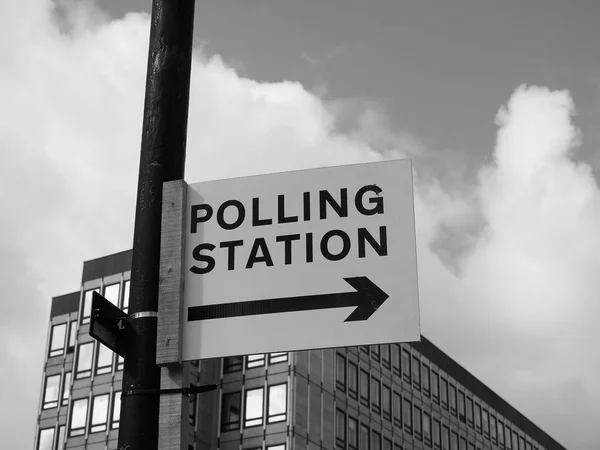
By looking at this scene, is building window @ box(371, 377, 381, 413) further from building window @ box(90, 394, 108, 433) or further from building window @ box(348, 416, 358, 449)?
building window @ box(90, 394, 108, 433)

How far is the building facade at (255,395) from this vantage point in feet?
A: 182

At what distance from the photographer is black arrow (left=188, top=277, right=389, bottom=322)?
4.79 metres

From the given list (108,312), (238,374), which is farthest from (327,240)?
(238,374)

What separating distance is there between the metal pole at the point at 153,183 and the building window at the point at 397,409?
63.0 metres

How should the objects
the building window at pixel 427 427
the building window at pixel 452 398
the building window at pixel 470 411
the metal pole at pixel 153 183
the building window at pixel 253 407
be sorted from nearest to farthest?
the metal pole at pixel 153 183, the building window at pixel 253 407, the building window at pixel 427 427, the building window at pixel 452 398, the building window at pixel 470 411

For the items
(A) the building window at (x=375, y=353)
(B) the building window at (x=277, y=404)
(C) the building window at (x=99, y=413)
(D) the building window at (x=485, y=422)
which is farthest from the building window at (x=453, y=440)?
(C) the building window at (x=99, y=413)

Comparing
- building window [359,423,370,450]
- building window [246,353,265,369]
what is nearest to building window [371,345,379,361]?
building window [359,423,370,450]

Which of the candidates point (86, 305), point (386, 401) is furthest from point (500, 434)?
point (86, 305)

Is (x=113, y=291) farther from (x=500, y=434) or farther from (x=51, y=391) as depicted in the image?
(x=500, y=434)

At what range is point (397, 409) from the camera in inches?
2643

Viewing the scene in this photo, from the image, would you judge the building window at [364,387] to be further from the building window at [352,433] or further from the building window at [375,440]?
the building window at [375,440]

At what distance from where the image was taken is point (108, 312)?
190 inches

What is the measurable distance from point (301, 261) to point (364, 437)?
58.6m

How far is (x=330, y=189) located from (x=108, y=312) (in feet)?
4.00
